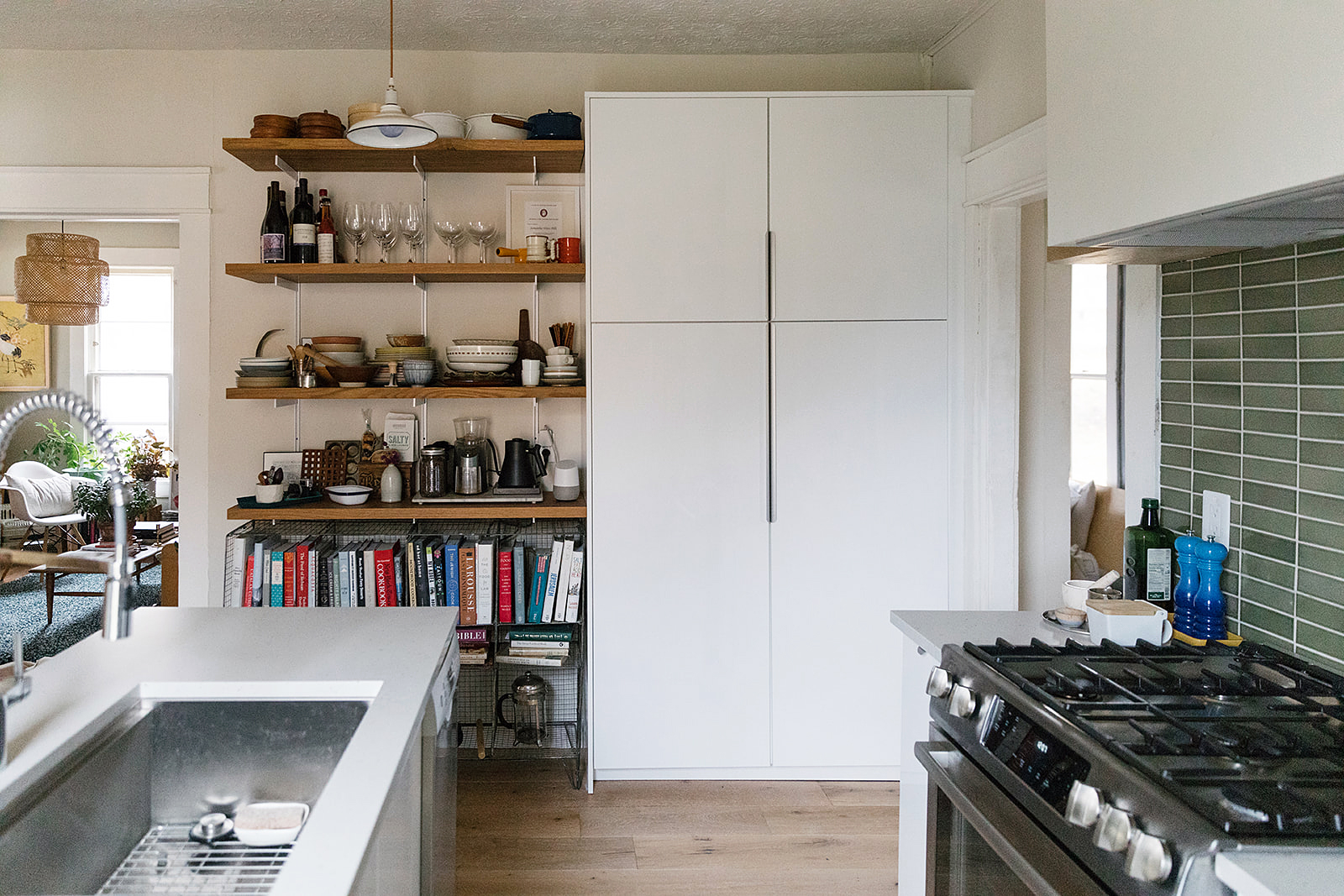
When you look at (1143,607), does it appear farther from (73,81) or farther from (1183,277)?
(73,81)

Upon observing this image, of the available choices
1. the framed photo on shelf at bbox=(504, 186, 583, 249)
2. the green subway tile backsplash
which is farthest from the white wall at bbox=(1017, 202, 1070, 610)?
the framed photo on shelf at bbox=(504, 186, 583, 249)

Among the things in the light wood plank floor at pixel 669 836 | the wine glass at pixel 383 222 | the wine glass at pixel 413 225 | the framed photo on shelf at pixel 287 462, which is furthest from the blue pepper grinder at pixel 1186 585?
the framed photo on shelf at pixel 287 462

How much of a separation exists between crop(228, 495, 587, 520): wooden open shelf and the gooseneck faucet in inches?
75.2

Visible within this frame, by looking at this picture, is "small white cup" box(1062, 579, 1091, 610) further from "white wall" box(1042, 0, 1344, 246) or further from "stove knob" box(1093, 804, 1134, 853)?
"stove knob" box(1093, 804, 1134, 853)

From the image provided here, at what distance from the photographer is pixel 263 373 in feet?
10.6

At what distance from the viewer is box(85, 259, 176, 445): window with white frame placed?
23.7 feet

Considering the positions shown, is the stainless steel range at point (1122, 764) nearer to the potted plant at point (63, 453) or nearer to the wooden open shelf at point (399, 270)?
the wooden open shelf at point (399, 270)

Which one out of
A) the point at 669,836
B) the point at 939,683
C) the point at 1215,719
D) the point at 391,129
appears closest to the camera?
the point at 1215,719

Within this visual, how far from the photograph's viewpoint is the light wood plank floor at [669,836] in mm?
2613

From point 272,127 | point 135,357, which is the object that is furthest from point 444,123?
point 135,357

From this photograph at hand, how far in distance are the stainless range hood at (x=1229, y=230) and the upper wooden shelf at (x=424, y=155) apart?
1.86 meters

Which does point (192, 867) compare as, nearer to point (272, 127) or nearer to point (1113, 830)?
point (1113, 830)

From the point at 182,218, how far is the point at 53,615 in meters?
3.44

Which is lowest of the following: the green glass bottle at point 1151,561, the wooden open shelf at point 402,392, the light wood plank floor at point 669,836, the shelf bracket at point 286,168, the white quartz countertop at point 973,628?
the light wood plank floor at point 669,836
